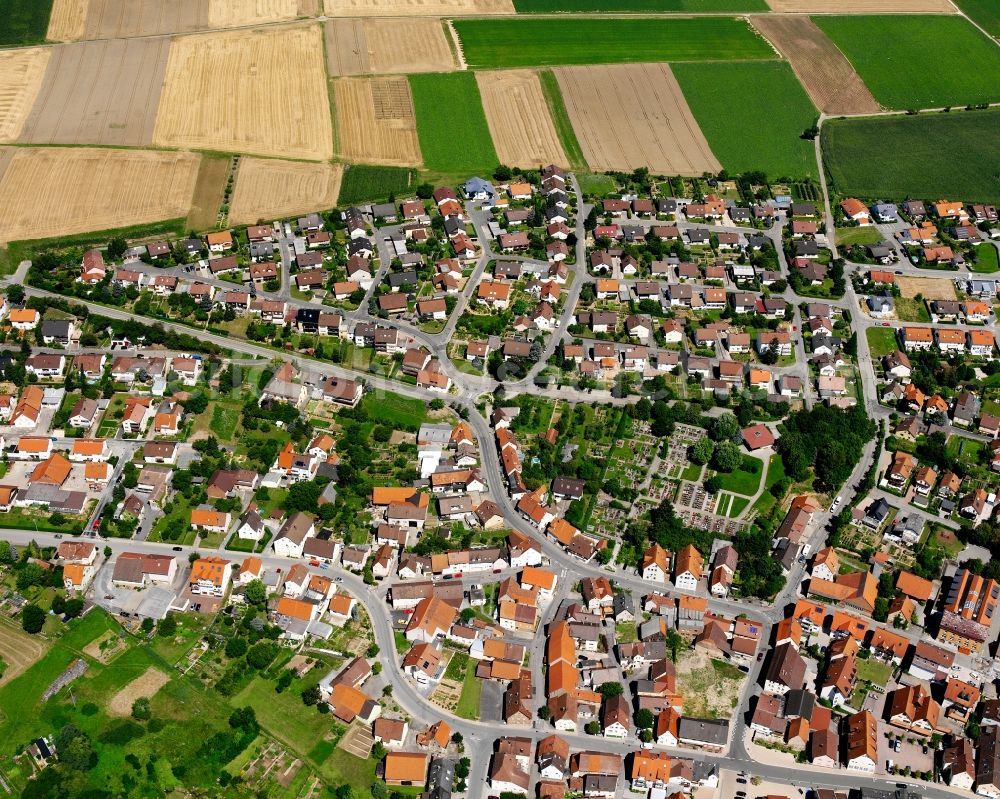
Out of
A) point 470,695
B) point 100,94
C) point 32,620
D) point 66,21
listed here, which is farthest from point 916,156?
point 66,21

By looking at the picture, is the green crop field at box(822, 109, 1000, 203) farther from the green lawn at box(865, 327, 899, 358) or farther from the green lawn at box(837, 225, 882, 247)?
the green lawn at box(865, 327, 899, 358)

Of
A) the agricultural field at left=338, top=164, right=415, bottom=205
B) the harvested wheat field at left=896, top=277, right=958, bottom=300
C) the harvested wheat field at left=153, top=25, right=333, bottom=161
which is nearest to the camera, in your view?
the harvested wheat field at left=896, top=277, right=958, bottom=300

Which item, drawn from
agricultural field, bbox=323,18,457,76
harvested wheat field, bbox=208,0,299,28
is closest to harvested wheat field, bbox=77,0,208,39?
harvested wheat field, bbox=208,0,299,28

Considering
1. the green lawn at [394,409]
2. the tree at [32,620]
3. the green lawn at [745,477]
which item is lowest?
the green lawn at [745,477]

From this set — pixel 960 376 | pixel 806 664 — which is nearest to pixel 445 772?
pixel 806 664

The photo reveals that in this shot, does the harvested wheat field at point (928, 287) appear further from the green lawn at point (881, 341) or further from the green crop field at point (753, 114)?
the green crop field at point (753, 114)

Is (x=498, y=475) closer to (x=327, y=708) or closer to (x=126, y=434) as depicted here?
(x=327, y=708)

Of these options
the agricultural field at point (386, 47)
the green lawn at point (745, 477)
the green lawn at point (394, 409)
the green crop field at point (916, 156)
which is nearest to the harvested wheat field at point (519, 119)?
the agricultural field at point (386, 47)
